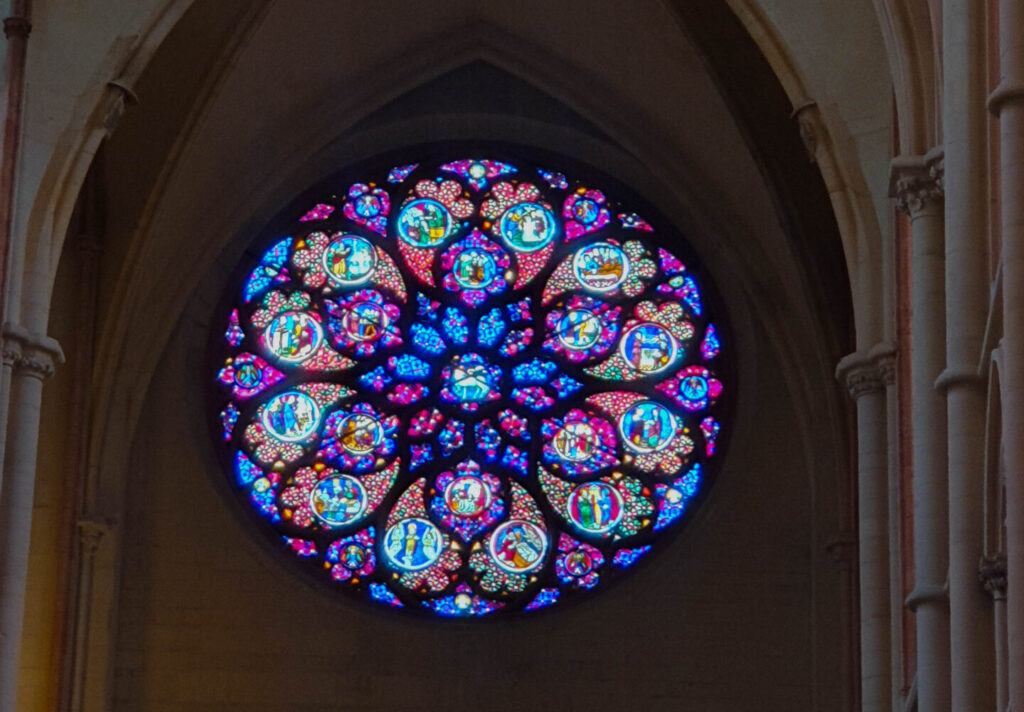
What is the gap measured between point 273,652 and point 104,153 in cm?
367

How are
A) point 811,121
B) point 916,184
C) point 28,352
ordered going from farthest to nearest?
point 811,121 < point 28,352 < point 916,184

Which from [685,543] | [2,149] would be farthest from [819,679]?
[2,149]

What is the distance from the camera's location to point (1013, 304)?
33.0 ft

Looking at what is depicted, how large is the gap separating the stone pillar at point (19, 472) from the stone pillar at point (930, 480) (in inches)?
201

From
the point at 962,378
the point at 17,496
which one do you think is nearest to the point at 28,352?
the point at 17,496

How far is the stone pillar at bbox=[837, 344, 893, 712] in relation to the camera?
15336 millimetres

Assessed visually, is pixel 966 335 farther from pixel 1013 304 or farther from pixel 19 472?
pixel 19 472

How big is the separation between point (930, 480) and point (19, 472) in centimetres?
541

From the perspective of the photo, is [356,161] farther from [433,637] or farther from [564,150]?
[433,637]

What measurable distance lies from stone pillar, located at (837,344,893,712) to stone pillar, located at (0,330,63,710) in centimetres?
462

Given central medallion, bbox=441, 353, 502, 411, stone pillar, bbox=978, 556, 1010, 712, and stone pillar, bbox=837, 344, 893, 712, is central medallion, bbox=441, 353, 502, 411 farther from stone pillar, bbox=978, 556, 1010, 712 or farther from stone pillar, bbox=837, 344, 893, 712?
stone pillar, bbox=978, 556, 1010, 712

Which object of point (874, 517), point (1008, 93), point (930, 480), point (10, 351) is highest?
point (10, 351)

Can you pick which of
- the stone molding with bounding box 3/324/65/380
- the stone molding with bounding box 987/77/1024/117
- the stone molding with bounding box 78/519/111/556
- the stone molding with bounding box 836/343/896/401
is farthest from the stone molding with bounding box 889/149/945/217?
the stone molding with bounding box 78/519/111/556

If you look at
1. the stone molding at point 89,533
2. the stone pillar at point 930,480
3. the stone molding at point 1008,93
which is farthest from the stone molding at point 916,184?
the stone molding at point 89,533
